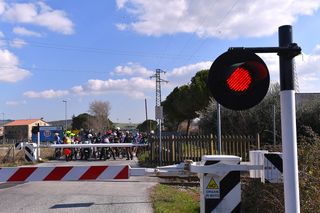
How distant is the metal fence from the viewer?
59.3ft

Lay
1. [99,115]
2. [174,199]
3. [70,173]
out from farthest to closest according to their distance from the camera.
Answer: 1. [99,115]
2. [174,199]
3. [70,173]

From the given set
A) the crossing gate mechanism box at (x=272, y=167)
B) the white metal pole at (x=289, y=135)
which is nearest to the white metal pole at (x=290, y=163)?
the white metal pole at (x=289, y=135)

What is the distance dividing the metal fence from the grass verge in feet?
20.0

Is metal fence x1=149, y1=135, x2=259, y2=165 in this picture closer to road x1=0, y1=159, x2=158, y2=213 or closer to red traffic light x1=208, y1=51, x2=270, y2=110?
road x1=0, y1=159, x2=158, y2=213

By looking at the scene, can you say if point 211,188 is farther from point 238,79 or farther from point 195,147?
point 195,147

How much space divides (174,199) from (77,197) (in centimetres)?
220

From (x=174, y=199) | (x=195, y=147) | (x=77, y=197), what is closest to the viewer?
(x=174, y=199)

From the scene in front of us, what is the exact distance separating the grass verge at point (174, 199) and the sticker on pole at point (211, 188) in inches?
180

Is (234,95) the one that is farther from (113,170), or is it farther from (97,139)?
(97,139)

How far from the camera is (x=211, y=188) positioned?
386cm

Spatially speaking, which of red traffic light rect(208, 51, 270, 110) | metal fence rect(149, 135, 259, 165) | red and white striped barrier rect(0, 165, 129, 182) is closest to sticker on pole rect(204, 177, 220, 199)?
red traffic light rect(208, 51, 270, 110)

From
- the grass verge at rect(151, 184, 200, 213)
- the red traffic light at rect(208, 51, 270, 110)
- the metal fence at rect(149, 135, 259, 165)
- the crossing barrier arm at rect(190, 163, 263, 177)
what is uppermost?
the red traffic light at rect(208, 51, 270, 110)

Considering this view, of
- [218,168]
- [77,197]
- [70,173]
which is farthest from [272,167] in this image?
[77,197]

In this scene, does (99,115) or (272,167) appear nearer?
(272,167)
